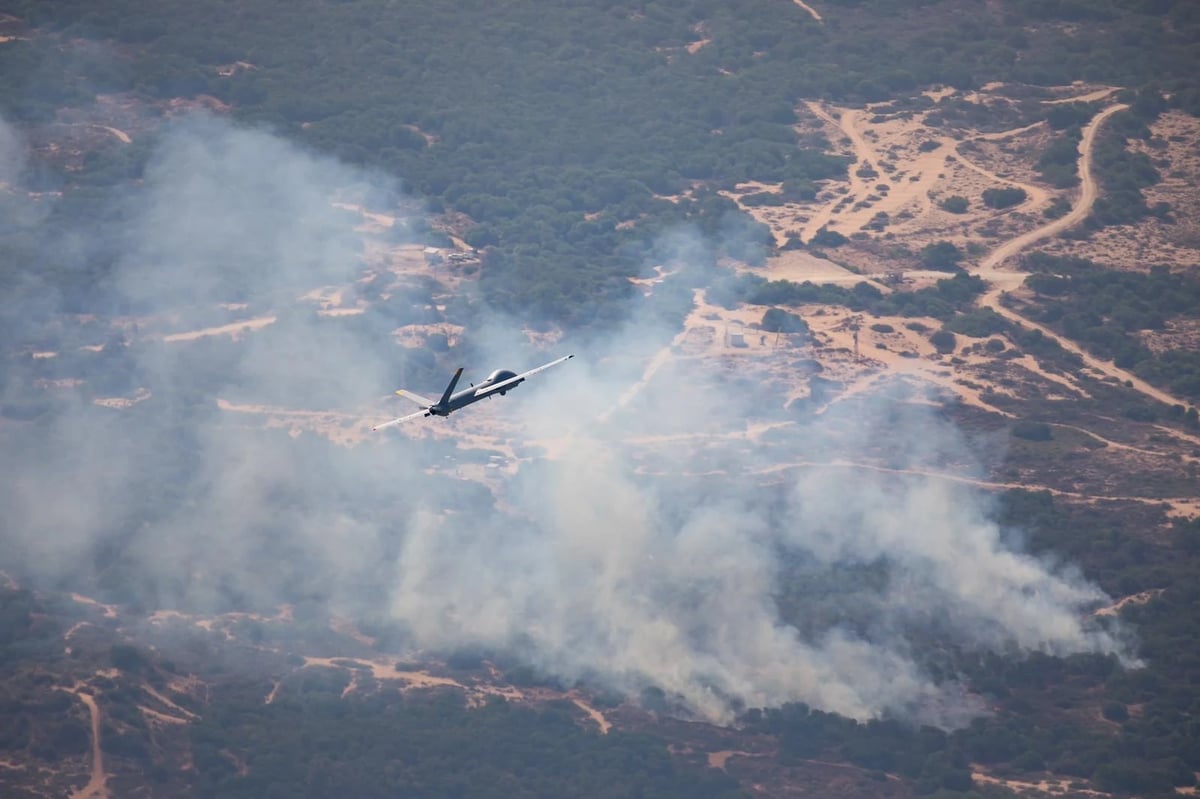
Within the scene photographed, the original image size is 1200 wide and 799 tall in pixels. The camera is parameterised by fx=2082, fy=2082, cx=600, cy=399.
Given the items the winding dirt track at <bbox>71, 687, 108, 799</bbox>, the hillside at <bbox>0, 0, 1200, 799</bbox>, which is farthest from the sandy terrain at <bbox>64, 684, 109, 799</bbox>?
the hillside at <bbox>0, 0, 1200, 799</bbox>

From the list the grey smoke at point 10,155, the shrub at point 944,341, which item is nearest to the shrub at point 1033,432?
the shrub at point 944,341

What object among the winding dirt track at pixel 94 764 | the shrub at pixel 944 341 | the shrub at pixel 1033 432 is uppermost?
the shrub at pixel 944 341

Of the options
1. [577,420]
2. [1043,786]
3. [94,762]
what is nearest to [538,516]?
[577,420]

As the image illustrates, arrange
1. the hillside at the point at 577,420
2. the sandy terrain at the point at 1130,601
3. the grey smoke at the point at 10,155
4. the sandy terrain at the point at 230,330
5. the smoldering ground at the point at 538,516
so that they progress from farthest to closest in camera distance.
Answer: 1. the grey smoke at the point at 10,155
2. the sandy terrain at the point at 230,330
3. the sandy terrain at the point at 1130,601
4. the smoldering ground at the point at 538,516
5. the hillside at the point at 577,420

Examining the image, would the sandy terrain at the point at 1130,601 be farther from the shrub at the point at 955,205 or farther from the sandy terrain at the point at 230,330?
the sandy terrain at the point at 230,330

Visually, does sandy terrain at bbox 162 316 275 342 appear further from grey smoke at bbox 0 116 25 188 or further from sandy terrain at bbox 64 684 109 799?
sandy terrain at bbox 64 684 109 799

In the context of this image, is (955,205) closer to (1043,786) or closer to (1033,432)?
(1033,432)
